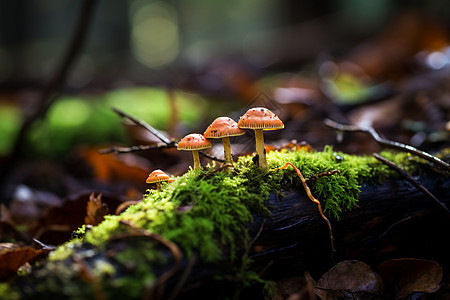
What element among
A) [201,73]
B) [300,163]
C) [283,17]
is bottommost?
[300,163]

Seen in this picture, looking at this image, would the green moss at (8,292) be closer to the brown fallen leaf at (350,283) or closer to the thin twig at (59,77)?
the brown fallen leaf at (350,283)

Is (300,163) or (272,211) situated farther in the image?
(300,163)

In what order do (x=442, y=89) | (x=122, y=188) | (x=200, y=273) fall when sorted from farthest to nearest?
(x=442, y=89)
(x=122, y=188)
(x=200, y=273)

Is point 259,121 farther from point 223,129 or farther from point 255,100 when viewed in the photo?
point 255,100

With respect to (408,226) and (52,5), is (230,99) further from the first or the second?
(52,5)

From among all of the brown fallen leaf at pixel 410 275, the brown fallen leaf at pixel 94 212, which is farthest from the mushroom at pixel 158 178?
the brown fallen leaf at pixel 410 275

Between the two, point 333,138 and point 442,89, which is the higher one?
point 442,89

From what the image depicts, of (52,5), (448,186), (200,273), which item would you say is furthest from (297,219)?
(52,5)
